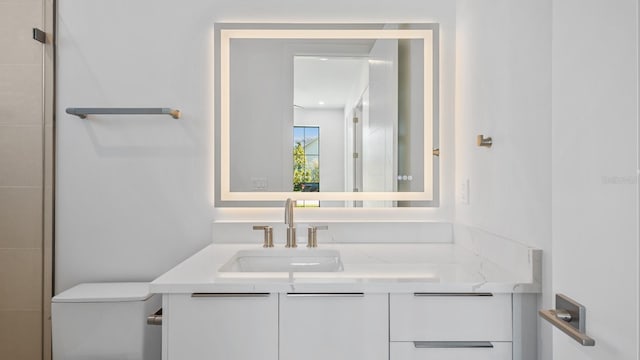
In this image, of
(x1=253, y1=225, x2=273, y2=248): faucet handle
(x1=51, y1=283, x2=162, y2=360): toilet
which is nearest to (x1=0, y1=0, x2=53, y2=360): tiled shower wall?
(x1=51, y1=283, x2=162, y2=360): toilet

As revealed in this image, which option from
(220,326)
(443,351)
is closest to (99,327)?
(220,326)

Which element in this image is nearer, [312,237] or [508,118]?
[508,118]

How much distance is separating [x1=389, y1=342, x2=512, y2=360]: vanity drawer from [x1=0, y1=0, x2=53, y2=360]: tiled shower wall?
5.35 feet

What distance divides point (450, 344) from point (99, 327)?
1.34 m

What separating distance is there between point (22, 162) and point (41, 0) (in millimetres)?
763

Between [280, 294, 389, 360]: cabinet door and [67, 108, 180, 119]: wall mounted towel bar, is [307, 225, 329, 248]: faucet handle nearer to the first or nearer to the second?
[280, 294, 389, 360]: cabinet door

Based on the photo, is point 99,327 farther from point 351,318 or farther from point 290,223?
point 351,318

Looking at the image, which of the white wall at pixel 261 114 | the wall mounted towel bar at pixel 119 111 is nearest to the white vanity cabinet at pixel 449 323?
the white wall at pixel 261 114

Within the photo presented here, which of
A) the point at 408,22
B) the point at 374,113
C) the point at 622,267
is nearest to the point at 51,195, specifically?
the point at 374,113

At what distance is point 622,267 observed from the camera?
0.65m

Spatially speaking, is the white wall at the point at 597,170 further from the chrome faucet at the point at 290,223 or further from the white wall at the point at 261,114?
the white wall at the point at 261,114

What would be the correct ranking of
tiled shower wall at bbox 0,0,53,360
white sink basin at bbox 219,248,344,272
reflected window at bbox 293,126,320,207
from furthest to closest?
reflected window at bbox 293,126,320,207, tiled shower wall at bbox 0,0,53,360, white sink basin at bbox 219,248,344,272

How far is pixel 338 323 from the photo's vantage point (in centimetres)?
124

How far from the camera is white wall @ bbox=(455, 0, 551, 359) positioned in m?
1.22
